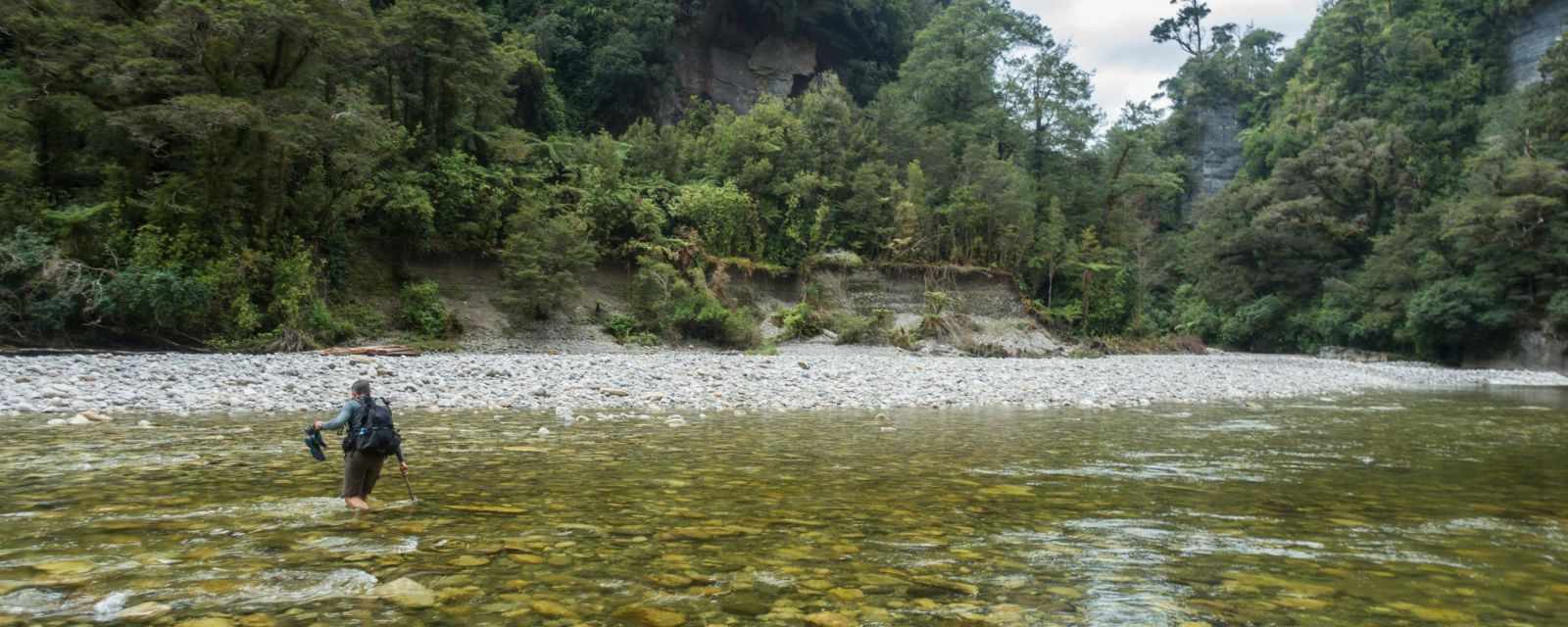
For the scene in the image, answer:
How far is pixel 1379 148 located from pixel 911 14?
28999 mm

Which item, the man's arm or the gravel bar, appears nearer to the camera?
the man's arm

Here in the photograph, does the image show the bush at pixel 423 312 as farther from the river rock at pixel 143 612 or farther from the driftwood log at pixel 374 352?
the river rock at pixel 143 612

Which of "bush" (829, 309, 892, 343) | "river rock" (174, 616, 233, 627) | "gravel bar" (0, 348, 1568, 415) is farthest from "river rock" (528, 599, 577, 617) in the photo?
Result: "bush" (829, 309, 892, 343)

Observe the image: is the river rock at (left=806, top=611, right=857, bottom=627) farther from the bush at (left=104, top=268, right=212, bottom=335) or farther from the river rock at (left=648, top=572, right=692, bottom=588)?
the bush at (left=104, top=268, right=212, bottom=335)

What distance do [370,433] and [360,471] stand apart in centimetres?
28

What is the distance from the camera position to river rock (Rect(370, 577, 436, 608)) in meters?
3.41

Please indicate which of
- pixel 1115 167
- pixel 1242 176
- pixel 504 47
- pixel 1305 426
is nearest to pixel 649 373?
pixel 1305 426

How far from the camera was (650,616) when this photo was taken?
3.33 metres

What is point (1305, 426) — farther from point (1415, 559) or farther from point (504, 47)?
point (504, 47)

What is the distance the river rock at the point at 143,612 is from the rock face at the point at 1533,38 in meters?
61.3

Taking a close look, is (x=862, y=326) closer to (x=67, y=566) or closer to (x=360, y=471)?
(x=360, y=471)

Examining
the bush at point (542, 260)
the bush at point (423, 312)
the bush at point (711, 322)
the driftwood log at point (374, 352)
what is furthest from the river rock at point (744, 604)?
the bush at point (711, 322)

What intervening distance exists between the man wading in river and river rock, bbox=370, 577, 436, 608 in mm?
1852

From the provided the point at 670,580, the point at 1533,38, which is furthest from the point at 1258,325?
the point at 670,580
